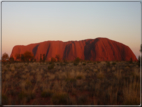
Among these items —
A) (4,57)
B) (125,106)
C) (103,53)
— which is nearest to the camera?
(125,106)

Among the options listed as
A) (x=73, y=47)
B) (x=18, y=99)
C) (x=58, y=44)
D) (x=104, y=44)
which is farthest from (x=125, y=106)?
(x=58, y=44)

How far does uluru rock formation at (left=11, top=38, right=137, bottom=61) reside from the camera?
58.6 metres

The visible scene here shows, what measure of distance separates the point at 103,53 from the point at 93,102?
58.6 m

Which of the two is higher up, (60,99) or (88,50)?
(60,99)

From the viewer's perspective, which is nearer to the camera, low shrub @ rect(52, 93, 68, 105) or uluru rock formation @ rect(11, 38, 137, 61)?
low shrub @ rect(52, 93, 68, 105)

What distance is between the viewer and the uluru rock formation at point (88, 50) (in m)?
58.6

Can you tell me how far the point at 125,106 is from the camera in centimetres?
343

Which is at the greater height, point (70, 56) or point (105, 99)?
point (105, 99)

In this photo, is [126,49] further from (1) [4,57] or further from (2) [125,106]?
(2) [125,106]

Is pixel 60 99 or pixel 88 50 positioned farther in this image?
pixel 88 50

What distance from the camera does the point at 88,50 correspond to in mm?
65750

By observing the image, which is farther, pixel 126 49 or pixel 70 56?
pixel 70 56

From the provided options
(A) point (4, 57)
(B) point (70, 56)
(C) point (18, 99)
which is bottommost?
(B) point (70, 56)

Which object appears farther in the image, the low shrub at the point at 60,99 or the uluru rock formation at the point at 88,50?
the uluru rock formation at the point at 88,50
